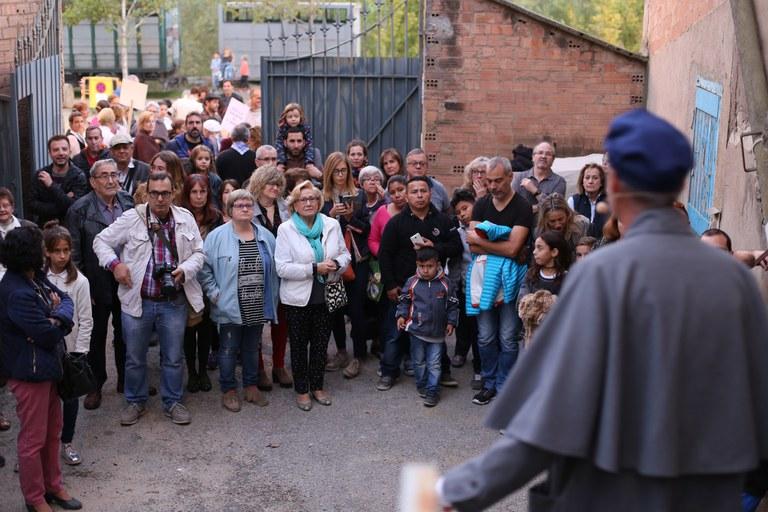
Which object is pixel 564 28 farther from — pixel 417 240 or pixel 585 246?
pixel 585 246

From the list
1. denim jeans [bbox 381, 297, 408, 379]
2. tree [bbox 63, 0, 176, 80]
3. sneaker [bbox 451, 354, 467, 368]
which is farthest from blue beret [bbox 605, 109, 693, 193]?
tree [bbox 63, 0, 176, 80]

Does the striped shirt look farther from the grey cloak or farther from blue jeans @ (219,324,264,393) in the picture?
the grey cloak

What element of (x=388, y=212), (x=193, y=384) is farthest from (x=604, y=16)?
(x=193, y=384)

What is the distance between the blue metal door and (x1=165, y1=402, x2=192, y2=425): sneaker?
4308mm

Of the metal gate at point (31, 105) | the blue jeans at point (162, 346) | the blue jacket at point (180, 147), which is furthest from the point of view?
the blue jacket at point (180, 147)

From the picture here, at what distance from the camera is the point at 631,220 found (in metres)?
2.92

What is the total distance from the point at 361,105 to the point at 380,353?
5609 mm

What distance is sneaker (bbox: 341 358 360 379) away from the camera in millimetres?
8984

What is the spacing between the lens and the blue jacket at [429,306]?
8203 mm

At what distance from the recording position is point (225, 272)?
7.99 meters

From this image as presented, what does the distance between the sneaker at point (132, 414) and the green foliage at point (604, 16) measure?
17.7 metres

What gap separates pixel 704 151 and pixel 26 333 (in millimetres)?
5611

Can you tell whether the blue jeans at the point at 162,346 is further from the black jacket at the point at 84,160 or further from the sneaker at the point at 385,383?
the black jacket at the point at 84,160

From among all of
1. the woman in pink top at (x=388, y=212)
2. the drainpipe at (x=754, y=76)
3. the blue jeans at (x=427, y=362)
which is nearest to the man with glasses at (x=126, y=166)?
the woman in pink top at (x=388, y=212)
